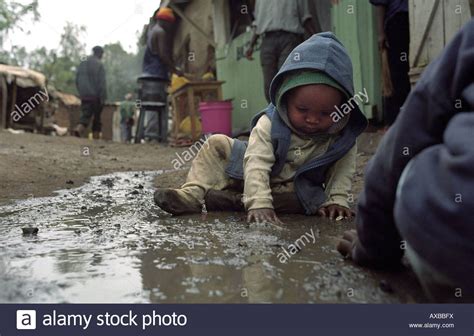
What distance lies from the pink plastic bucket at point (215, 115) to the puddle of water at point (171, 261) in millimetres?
5769

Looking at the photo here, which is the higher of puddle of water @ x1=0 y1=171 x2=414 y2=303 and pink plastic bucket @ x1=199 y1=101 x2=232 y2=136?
pink plastic bucket @ x1=199 y1=101 x2=232 y2=136

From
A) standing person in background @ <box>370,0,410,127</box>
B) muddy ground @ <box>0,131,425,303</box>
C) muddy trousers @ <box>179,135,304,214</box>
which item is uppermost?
standing person in background @ <box>370,0,410,127</box>

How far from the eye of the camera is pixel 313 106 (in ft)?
8.59

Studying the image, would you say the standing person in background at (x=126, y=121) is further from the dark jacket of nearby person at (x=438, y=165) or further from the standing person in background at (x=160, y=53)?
the dark jacket of nearby person at (x=438, y=165)

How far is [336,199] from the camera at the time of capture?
2.79m

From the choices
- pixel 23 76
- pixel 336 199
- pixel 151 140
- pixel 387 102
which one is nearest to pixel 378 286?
pixel 336 199

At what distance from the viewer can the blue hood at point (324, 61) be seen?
2.61 meters

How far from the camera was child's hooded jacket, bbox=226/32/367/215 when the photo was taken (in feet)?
8.62

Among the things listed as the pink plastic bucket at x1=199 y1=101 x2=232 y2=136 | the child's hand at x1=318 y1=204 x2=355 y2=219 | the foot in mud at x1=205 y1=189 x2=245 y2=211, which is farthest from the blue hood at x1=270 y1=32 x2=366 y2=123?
the pink plastic bucket at x1=199 y1=101 x2=232 y2=136

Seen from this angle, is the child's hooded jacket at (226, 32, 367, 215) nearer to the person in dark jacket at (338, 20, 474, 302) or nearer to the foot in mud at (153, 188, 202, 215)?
the foot in mud at (153, 188, 202, 215)

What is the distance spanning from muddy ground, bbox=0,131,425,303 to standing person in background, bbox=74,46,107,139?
906 centimetres

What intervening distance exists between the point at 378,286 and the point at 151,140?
9.76 metres

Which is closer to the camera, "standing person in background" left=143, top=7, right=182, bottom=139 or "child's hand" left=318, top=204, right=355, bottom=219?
"child's hand" left=318, top=204, right=355, bottom=219

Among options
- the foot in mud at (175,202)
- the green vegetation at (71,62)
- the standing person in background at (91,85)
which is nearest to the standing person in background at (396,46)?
the foot in mud at (175,202)
